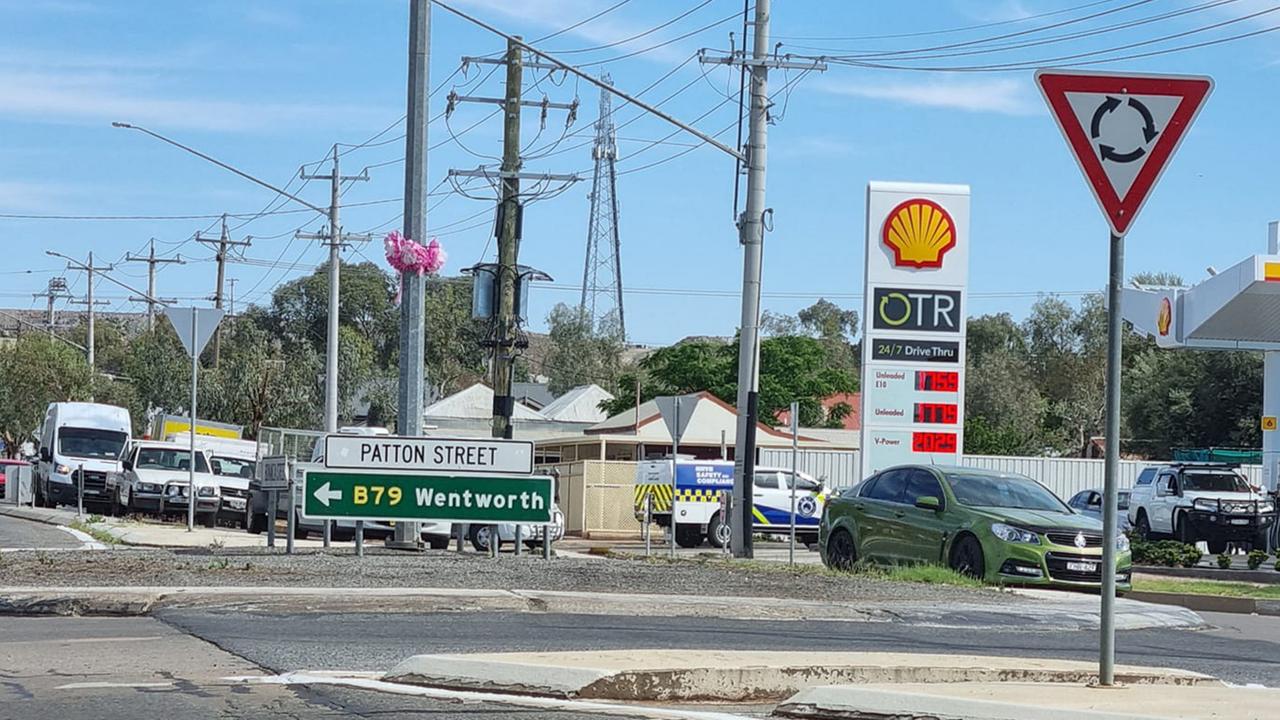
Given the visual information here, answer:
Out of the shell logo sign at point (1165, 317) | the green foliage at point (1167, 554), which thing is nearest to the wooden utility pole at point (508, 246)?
the green foliage at point (1167, 554)

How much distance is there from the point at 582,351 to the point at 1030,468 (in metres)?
55.8

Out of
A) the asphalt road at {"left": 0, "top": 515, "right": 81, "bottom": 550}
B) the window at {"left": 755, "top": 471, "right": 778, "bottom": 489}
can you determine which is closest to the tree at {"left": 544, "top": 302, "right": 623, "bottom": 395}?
the window at {"left": 755, "top": 471, "right": 778, "bottom": 489}

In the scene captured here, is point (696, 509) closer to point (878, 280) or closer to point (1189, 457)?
point (878, 280)

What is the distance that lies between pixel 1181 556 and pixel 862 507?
849cm

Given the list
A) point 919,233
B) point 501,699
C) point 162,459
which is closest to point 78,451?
point 162,459

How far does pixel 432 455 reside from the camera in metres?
17.3

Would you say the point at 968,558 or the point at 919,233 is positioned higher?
the point at 919,233

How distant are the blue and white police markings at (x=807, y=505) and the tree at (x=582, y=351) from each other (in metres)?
66.5

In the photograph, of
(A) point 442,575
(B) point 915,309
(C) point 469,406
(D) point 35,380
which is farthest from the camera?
(C) point 469,406

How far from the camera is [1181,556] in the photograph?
2559cm

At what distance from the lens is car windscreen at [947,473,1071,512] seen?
60.7 feet

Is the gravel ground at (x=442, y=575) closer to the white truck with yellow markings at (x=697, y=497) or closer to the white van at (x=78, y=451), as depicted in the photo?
the white truck with yellow markings at (x=697, y=497)

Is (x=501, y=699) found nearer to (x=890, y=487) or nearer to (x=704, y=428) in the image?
(x=890, y=487)

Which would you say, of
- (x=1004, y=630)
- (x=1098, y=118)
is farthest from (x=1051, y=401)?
(x=1098, y=118)
